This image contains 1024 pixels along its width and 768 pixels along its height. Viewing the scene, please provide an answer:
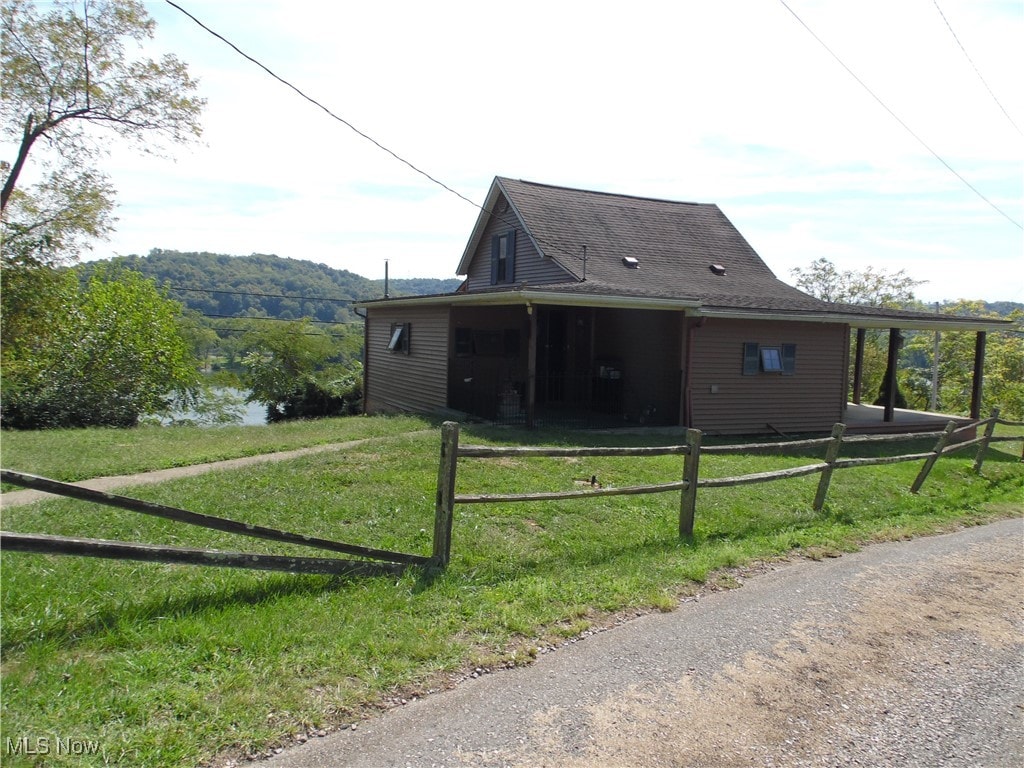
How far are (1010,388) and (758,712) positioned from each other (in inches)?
1515

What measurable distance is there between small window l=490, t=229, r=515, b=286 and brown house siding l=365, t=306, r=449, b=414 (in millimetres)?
3003

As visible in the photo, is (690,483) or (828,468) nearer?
(690,483)

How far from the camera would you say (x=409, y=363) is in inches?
711

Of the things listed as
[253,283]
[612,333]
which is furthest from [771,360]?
[253,283]

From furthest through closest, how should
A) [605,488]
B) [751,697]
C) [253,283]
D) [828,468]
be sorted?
[253,283] → [828,468] → [605,488] → [751,697]

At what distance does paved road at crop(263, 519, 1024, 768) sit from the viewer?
133 inches

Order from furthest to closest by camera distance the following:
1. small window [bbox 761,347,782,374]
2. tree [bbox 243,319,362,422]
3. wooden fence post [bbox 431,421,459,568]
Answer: tree [bbox 243,319,362,422] < small window [bbox 761,347,782,374] < wooden fence post [bbox 431,421,459,568]

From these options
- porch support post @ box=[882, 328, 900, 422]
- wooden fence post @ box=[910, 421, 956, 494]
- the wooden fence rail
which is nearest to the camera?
the wooden fence rail

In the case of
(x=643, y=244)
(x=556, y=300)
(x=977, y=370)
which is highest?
(x=643, y=244)

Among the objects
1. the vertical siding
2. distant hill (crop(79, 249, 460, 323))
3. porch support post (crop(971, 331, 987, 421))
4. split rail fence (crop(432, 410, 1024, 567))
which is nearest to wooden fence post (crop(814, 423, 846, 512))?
split rail fence (crop(432, 410, 1024, 567))

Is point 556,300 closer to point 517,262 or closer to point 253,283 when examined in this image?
point 517,262

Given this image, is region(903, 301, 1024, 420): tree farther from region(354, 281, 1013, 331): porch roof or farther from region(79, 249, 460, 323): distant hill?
region(79, 249, 460, 323): distant hill

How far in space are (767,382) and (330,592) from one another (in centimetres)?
1316

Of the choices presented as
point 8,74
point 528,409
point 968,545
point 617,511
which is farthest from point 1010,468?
point 8,74
